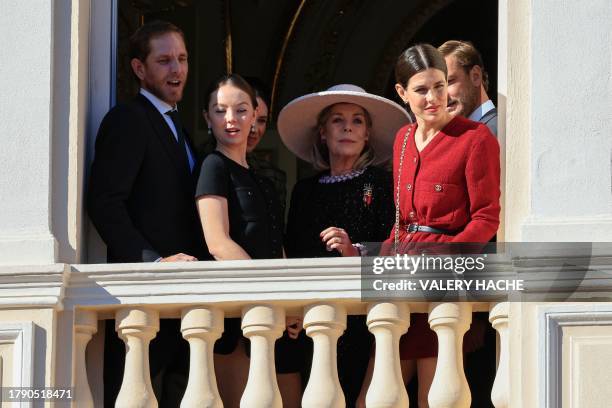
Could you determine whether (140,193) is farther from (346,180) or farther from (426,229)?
(426,229)

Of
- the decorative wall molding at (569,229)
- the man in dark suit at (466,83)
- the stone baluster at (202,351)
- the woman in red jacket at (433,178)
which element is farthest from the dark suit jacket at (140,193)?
the decorative wall molding at (569,229)

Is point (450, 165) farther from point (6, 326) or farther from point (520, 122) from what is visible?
point (6, 326)

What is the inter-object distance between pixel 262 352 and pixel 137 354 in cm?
45

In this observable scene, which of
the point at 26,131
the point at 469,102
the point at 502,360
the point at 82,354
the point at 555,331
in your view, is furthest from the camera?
the point at 469,102

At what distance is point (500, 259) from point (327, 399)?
0.76 meters

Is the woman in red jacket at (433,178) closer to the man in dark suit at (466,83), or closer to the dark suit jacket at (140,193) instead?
the man in dark suit at (466,83)

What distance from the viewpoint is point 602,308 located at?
7.42 meters

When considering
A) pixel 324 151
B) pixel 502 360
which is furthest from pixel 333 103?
pixel 502 360

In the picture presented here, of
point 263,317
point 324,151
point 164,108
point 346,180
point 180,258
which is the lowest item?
point 263,317

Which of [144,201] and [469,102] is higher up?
[469,102]

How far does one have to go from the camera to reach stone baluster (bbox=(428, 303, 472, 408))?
7.59m

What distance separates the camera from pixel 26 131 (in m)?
7.97

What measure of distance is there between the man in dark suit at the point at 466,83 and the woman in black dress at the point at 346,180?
223 millimetres

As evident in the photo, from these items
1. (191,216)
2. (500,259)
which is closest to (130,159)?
(191,216)
